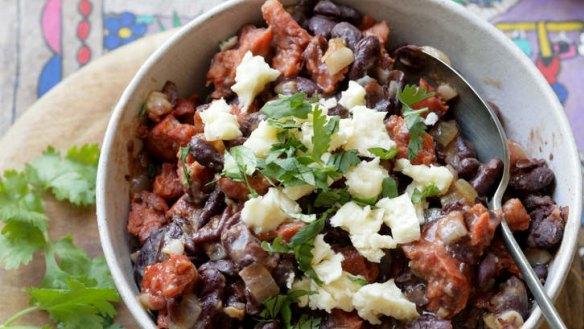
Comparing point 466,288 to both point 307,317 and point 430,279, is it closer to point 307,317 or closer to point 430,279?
point 430,279

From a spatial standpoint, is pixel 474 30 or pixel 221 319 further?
pixel 474 30

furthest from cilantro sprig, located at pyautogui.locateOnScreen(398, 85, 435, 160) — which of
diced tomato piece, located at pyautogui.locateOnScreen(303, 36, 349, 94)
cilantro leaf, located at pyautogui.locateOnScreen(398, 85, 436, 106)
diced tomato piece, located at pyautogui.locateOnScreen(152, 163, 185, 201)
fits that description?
diced tomato piece, located at pyautogui.locateOnScreen(152, 163, 185, 201)

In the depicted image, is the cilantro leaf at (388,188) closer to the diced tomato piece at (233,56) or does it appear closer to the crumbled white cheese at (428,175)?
the crumbled white cheese at (428,175)

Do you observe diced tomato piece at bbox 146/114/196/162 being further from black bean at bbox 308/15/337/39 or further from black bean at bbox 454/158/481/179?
black bean at bbox 454/158/481/179

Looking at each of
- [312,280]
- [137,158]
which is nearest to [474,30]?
[312,280]

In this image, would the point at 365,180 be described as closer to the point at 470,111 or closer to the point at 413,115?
the point at 413,115

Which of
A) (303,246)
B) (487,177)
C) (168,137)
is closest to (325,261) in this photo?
(303,246)

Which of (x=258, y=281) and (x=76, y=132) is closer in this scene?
(x=258, y=281)
